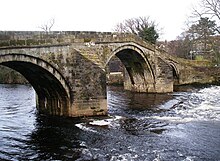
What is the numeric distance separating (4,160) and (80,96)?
7320 mm

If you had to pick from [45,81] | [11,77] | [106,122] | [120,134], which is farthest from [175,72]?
[120,134]

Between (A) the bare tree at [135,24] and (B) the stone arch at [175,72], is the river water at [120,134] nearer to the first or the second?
(B) the stone arch at [175,72]

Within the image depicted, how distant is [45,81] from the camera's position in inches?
758

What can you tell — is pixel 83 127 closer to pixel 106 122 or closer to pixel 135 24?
pixel 106 122

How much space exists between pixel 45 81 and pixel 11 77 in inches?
1056

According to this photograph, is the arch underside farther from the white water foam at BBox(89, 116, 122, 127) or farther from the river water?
the white water foam at BBox(89, 116, 122, 127)

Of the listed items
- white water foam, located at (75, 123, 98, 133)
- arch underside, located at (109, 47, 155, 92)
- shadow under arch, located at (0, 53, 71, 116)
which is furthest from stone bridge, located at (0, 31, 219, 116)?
arch underside, located at (109, 47, 155, 92)

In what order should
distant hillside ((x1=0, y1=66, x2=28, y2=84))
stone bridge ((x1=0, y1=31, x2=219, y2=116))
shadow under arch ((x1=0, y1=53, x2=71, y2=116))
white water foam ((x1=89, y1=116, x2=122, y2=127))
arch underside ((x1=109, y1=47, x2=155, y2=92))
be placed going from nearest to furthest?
stone bridge ((x1=0, y1=31, x2=219, y2=116))
shadow under arch ((x1=0, y1=53, x2=71, y2=116))
white water foam ((x1=89, y1=116, x2=122, y2=127))
arch underside ((x1=109, y1=47, x2=155, y2=92))
distant hillside ((x1=0, y1=66, x2=28, y2=84))

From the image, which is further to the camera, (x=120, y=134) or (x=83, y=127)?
(x=83, y=127)

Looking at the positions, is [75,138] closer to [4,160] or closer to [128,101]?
[4,160]

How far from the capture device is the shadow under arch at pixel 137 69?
28.6 metres

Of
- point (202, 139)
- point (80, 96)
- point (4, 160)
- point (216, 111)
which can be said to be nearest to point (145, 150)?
point (202, 139)

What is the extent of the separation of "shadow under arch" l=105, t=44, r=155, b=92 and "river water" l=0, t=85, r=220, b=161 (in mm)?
6298

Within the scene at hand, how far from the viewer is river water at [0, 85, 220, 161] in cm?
1224
